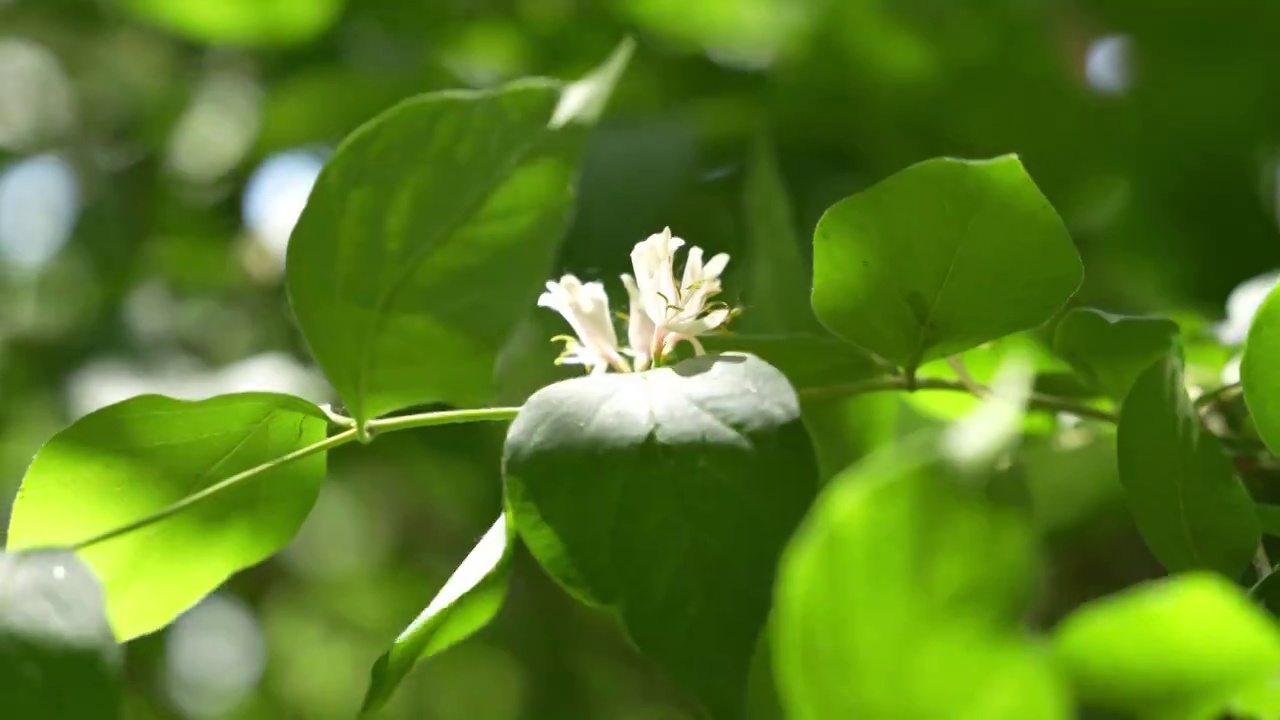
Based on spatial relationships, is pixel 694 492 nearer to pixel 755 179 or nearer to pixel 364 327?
pixel 364 327

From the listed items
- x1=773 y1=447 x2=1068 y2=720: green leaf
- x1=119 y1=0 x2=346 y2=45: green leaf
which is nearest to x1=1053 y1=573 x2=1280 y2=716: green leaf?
x1=773 y1=447 x2=1068 y2=720: green leaf

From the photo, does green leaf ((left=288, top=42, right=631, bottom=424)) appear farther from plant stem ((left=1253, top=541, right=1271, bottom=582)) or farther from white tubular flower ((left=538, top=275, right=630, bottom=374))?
plant stem ((left=1253, top=541, right=1271, bottom=582))

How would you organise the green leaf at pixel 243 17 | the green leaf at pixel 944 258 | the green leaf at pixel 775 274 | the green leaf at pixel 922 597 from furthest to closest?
the green leaf at pixel 243 17, the green leaf at pixel 775 274, the green leaf at pixel 944 258, the green leaf at pixel 922 597

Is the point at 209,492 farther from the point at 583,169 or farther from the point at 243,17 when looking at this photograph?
the point at 243,17

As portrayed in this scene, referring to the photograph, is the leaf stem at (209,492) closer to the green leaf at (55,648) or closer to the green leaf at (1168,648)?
the green leaf at (55,648)

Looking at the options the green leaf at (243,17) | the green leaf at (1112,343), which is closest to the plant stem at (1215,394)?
the green leaf at (1112,343)
